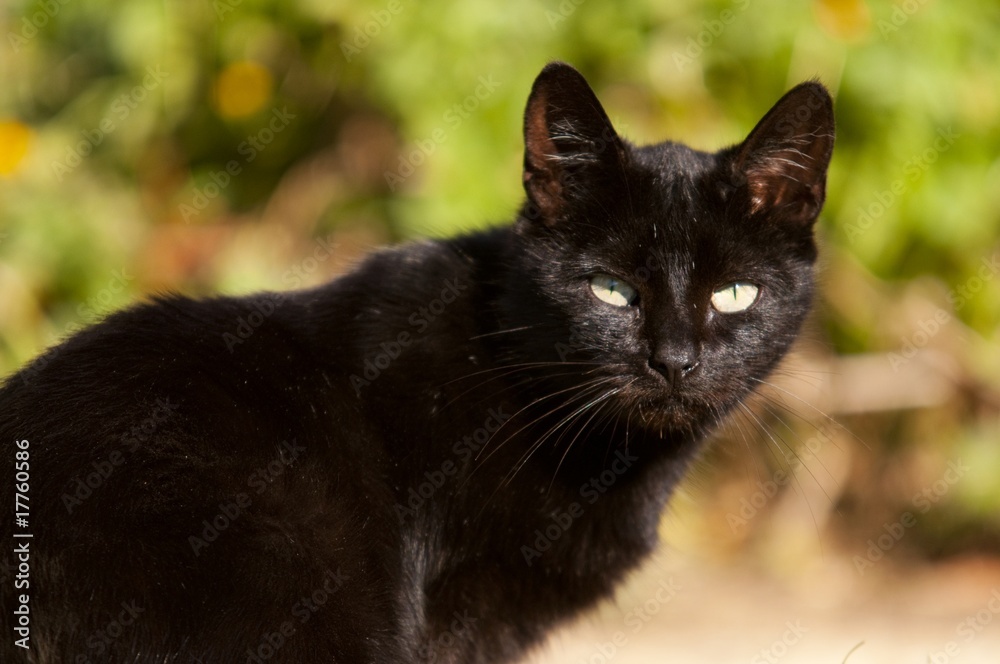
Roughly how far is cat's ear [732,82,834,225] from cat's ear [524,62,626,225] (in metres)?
0.31

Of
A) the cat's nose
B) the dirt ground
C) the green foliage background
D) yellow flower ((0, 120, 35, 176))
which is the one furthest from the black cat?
yellow flower ((0, 120, 35, 176))

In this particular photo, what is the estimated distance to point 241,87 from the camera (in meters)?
4.69

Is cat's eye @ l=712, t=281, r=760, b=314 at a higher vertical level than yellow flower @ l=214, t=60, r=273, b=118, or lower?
lower

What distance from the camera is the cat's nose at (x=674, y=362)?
2254 mm

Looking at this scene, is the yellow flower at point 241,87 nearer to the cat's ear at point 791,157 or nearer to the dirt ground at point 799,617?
the dirt ground at point 799,617

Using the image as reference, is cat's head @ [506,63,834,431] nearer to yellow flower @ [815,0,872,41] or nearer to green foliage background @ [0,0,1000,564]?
green foliage background @ [0,0,1000,564]

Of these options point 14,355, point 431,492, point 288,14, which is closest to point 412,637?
point 431,492

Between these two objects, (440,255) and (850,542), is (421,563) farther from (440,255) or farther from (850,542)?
(850,542)

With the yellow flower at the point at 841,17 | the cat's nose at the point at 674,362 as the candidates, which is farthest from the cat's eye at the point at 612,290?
the yellow flower at the point at 841,17

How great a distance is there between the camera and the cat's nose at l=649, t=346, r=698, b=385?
2.25 m

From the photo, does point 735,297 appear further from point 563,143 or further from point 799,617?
point 799,617

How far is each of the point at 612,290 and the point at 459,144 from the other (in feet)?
5.64

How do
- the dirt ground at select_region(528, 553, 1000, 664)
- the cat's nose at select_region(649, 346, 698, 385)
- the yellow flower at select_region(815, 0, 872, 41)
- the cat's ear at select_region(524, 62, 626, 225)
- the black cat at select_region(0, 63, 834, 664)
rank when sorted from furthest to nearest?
1. the yellow flower at select_region(815, 0, 872, 41)
2. the dirt ground at select_region(528, 553, 1000, 664)
3. the cat's ear at select_region(524, 62, 626, 225)
4. the cat's nose at select_region(649, 346, 698, 385)
5. the black cat at select_region(0, 63, 834, 664)

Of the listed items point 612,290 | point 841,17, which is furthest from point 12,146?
point 841,17
